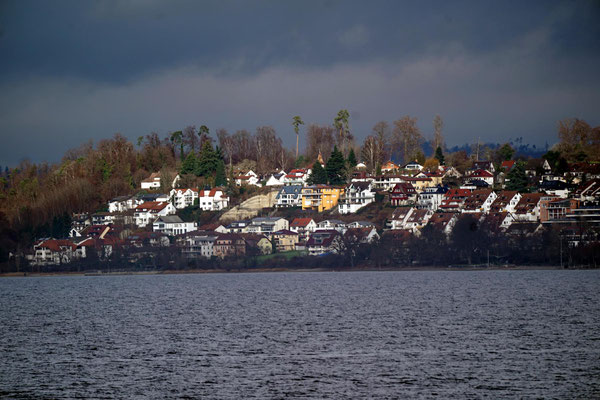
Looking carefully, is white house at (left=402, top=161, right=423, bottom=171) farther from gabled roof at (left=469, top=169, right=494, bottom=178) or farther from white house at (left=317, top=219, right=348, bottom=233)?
white house at (left=317, top=219, right=348, bottom=233)

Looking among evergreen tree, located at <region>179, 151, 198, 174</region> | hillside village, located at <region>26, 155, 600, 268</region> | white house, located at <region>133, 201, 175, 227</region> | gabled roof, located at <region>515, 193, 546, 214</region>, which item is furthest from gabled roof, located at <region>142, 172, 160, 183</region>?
gabled roof, located at <region>515, 193, 546, 214</region>

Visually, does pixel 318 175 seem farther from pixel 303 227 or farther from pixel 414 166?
pixel 414 166

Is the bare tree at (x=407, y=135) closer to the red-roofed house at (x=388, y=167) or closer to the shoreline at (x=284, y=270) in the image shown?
the red-roofed house at (x=388, y=167)

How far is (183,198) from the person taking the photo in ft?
495

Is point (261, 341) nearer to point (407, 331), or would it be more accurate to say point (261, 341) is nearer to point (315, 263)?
point (407, 331)

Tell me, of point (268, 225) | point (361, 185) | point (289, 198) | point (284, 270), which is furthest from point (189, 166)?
point (284, 270)

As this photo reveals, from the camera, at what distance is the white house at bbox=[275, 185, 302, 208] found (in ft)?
481

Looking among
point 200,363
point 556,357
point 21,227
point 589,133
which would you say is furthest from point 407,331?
point 589,133

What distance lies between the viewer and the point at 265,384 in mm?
28594

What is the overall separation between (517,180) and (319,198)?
34705 millimetres

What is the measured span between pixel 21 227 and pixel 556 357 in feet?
408

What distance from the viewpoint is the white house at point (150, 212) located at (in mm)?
146125

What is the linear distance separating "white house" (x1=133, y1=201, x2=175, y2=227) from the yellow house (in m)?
24.6

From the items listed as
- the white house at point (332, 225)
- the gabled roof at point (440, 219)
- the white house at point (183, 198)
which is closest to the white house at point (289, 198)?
the white house at point (332, 225)
